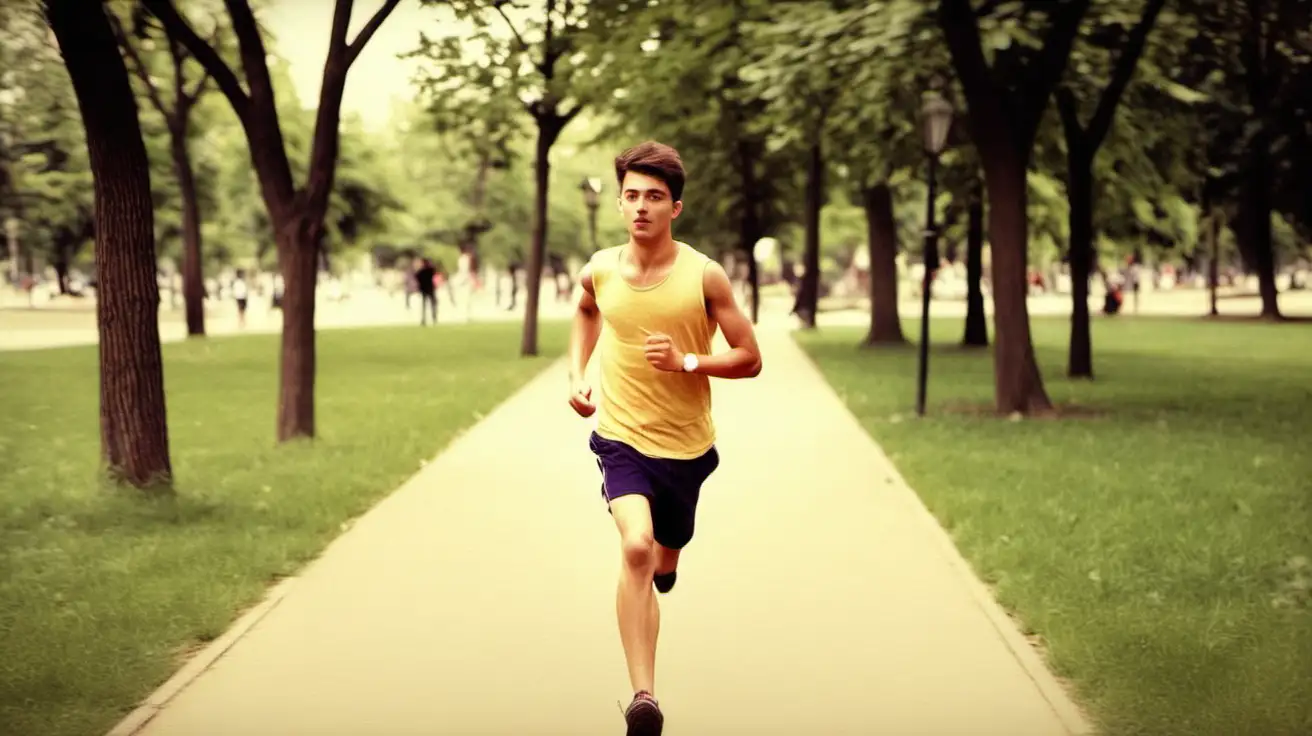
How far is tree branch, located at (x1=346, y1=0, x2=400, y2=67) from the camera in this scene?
41.6 ft

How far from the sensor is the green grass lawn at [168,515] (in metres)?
5.80

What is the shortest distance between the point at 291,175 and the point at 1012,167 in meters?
7.25

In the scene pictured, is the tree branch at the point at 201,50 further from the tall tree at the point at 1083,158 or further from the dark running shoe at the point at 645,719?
the tall tree at the point at 1083,158

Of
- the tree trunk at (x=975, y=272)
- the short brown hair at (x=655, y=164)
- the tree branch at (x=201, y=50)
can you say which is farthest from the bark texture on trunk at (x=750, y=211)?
the short brown hair at (x=655, y=164)

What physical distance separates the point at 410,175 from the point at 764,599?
230 ft

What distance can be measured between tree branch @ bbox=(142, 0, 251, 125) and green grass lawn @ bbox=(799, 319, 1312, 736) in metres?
6.14

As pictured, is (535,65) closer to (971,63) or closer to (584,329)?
(971,63)

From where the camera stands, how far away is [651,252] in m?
4.75

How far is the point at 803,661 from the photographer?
586 cm

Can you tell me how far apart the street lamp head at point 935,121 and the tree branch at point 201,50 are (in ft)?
22.6

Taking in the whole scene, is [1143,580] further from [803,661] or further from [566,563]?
[566,563]

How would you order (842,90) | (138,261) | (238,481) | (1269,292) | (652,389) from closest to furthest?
(652,389), (138,261), (238,481), (842,90), (1269,292)

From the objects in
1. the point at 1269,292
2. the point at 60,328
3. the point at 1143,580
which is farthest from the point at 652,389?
the point at 1269,292

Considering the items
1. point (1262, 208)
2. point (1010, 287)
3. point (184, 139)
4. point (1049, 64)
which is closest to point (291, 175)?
point (1010, 287)
